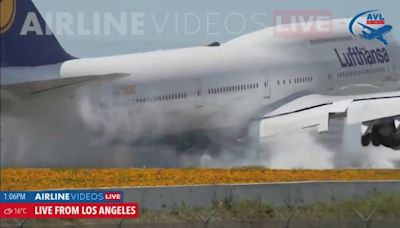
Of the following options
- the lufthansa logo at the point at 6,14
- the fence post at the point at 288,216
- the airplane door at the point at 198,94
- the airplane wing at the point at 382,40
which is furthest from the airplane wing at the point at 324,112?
the fence post at the point at 288,216

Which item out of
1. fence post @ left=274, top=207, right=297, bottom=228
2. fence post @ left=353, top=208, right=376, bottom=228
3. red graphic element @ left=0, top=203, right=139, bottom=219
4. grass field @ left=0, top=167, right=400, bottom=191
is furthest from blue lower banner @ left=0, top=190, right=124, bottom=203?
fence post @ left=353, top=208, right=376, bottom=228

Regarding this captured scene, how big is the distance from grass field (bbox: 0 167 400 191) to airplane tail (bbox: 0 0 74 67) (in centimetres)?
565

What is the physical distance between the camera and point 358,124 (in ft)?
154

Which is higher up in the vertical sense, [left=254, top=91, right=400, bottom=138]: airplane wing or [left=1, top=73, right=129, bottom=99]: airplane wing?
[left=1, top=73, right=129, bottom=99]: airplane wing

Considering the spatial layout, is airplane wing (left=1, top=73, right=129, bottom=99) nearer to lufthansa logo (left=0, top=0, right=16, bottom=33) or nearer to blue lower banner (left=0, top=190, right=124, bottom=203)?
lufthansa logo (left=0, top=0, right=16, bottom=33)

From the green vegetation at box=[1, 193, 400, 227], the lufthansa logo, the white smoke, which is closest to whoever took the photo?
the green vegetation at box=[1, 193, 400, 227]

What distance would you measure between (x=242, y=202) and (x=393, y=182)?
5.38 m

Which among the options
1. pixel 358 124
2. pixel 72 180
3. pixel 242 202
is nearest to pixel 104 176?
pixel 72 180

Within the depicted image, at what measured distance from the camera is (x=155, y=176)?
3806cm

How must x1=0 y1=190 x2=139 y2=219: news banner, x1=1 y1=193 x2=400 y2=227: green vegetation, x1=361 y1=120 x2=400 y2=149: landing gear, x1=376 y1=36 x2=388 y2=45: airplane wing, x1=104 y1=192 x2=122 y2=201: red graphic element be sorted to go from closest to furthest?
1. x1=0 y1=190 x2=139 y2=219: news banner
2. x1=1 y1=193 x2=400 y2=227: green vegetation
3. x1=104 y1=192 x2=122 y2=201: red graphic element
4. x1=361 y1=120 x2=400 y2=149: landing gear
5. x1=376 y1=36 x2=388 y2=45: airplane wing

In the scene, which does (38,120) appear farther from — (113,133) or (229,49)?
(229,49)

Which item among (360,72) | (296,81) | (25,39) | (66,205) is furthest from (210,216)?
(360,72)

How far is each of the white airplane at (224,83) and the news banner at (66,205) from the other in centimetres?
953

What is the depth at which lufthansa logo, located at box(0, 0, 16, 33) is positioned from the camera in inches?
1628
